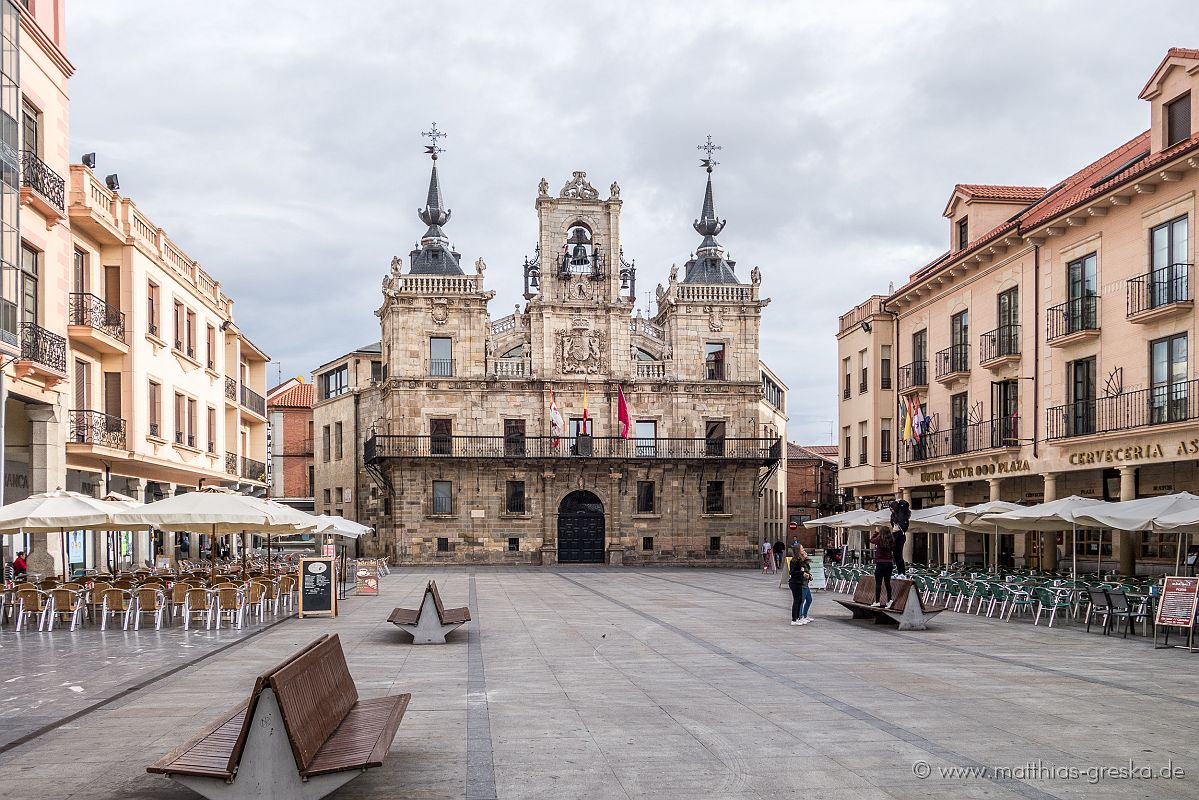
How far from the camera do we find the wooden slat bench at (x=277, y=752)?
6.77 metres

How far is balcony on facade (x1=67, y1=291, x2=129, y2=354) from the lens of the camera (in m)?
27.2

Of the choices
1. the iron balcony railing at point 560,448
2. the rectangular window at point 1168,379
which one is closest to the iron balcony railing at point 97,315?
the iron balcony railing at point 560,448

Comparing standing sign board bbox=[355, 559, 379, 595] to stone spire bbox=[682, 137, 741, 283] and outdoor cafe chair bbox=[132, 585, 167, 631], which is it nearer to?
outdoor cafe chair bbox=[132, 585, 167, 631]

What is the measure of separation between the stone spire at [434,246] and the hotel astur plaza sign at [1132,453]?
33690 millimetres

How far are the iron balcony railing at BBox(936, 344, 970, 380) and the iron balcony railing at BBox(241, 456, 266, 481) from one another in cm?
2741

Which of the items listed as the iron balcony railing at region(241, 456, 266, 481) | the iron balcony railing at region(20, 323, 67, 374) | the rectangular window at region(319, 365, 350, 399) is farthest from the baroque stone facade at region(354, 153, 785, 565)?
the iron balcony railing at region(20, 323, 67, 374)

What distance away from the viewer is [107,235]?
1142 inches

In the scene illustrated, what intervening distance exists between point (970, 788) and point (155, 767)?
17.4 feet

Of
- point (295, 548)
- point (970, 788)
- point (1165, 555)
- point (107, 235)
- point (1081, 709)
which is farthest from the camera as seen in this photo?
point (295, 548)

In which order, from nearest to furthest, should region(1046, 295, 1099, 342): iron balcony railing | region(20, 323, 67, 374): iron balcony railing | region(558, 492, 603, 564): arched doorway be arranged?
1. region(20, 323, 67, 374): iron balcony railing
2. region(1046, 295, 1099, 342): iron balcony railing
3. region(558, 492, 603, 564): arched doorway

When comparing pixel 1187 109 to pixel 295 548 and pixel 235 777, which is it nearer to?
pixel 235 777

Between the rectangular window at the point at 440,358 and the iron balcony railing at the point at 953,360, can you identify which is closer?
the iron balcony railing at the point at 953,360

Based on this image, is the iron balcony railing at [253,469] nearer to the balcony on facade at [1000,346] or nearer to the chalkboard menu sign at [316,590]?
the chalkboard menu sign at [316,590]

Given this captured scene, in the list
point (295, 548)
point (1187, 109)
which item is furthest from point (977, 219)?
point (295, 548)
